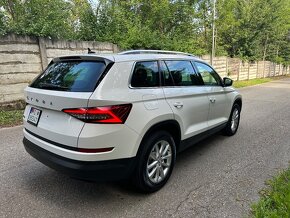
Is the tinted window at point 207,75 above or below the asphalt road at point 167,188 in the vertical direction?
above

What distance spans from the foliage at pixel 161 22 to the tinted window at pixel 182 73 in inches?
210

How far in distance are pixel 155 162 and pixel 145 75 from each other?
106 centimetres

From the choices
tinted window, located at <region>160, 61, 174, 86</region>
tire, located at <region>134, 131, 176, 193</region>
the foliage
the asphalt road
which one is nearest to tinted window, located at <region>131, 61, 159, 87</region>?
tinted window, located at <region>160, 61, 174, 86</region>

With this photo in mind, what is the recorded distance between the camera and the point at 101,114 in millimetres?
2469

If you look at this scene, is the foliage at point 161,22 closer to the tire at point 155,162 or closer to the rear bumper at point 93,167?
the rear bumper at point 93,167

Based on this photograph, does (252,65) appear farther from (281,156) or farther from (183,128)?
(183,128)

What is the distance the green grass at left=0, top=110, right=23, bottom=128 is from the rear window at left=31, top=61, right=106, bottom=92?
3484 mm

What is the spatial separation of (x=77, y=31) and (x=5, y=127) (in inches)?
207

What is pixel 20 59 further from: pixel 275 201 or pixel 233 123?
pixel 275 201

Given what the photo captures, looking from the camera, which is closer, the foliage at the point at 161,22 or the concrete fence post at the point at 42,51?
the concrete fence post at the point at 42,51

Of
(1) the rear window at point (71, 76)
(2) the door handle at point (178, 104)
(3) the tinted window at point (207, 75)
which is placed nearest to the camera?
(1) the rear window at point (71, 76)

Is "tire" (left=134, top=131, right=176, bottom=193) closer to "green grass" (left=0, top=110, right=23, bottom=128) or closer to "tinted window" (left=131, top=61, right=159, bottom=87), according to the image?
"tinted window" (left=131, top=61, right=159, bottom=87)

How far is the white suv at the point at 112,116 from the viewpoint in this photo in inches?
97.7

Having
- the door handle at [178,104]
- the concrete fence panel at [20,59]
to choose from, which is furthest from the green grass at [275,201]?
the concrete fence panel at [20,59]
